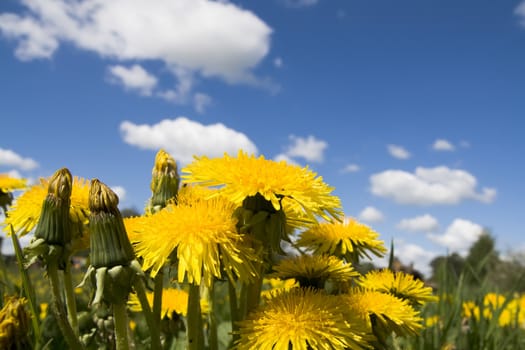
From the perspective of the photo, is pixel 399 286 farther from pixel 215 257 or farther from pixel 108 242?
pixel 108 242

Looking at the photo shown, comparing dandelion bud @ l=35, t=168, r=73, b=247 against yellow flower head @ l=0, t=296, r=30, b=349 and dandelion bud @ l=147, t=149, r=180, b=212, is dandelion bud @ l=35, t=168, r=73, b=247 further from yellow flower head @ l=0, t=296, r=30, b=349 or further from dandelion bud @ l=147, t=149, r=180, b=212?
dandelion bud @ l=147, t=149, r=180, b=212

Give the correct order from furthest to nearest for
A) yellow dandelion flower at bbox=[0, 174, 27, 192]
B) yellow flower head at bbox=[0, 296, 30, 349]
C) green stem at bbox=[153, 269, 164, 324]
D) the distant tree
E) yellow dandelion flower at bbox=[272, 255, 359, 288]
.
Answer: the distant tree
yellow dandelion flower at bbox=[0, 174, 27, 192]
yellow dandelion flower at bbox=[272, 255, 359, 288]
green stem at bbox=[153, 269, 164, 324]
yellow flower head at bbox=[0, 296, 30, 349]

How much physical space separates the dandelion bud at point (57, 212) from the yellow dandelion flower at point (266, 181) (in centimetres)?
51

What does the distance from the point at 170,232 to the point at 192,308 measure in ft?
1.21

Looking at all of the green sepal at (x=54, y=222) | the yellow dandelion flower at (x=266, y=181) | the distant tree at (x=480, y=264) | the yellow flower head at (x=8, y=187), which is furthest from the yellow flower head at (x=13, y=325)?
the distant tree at (x=480, y=264)

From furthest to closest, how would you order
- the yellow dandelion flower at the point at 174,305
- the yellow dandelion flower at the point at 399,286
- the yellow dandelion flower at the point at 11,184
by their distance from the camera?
the yellow dandelion flower at the point at 11,184, the yellow dandelion flower at the point at 174,305, the yellow dandelion flower at the point at 399,286

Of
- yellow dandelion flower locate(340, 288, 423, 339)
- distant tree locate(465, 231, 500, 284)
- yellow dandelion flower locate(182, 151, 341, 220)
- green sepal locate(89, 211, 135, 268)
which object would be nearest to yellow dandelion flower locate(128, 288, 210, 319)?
yellow dandelion flower locate(340, 288, 423, 339)

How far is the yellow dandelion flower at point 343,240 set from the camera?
99.6 inches

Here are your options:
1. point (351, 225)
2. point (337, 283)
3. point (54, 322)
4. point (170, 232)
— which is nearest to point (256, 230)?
point (170, 232)

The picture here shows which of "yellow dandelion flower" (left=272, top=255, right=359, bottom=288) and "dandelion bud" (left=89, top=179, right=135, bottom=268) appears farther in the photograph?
"yellow dandelion flower" (left=272, top=255, right=359, bottom=288)

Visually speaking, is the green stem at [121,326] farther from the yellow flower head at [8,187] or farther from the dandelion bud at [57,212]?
the yellow flower head at [8,187]

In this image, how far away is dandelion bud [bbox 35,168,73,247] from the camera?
1.92m

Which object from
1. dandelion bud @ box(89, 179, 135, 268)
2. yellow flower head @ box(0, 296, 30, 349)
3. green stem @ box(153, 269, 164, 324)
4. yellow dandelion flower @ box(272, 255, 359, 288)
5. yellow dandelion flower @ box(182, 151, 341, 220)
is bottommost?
yellow flower head @ box(0, 296, 30, 349)

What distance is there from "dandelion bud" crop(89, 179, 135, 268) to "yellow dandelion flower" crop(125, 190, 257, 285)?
79mm
